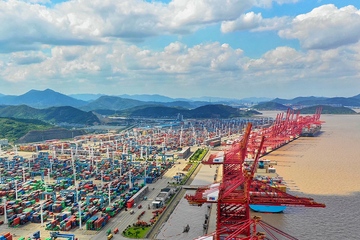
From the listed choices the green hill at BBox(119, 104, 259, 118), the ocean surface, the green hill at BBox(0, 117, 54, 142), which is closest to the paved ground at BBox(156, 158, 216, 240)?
the ocean surface

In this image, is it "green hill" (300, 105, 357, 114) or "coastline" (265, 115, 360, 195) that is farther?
"green hill" (300, 105, 357, 114)

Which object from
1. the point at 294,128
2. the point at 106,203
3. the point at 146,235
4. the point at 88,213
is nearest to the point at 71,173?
the point at 106,203

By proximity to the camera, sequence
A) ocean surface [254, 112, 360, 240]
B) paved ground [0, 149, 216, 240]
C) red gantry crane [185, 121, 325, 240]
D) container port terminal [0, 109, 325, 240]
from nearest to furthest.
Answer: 1. red gantry crane [185, 121, 325, 240]
2. container port terminal [0, 109, 325, 240]
3. paved ground [0, 149, 216, 240]
4. ocean surface [254, 112, 360, 240]

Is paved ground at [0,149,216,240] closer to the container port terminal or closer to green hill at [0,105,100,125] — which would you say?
the container port terminal

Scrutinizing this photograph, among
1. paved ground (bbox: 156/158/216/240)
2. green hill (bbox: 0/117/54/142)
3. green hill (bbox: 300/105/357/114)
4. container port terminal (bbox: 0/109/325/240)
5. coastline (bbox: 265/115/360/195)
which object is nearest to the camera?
container port terminal (bbox: 0/109/325/240)

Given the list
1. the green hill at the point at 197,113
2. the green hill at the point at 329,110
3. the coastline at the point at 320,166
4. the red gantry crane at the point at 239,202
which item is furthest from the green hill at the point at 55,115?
the red gantry crane at the point at 239,202

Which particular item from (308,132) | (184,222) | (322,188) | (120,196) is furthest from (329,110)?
(184,222)

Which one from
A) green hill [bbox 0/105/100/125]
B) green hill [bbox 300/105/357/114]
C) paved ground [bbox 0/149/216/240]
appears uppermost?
green hill [bbox 300/105/357/114]

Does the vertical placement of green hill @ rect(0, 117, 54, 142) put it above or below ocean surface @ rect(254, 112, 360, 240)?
below

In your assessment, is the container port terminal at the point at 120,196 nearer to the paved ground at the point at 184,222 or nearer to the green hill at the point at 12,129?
the paved ground at the point at 184,222
